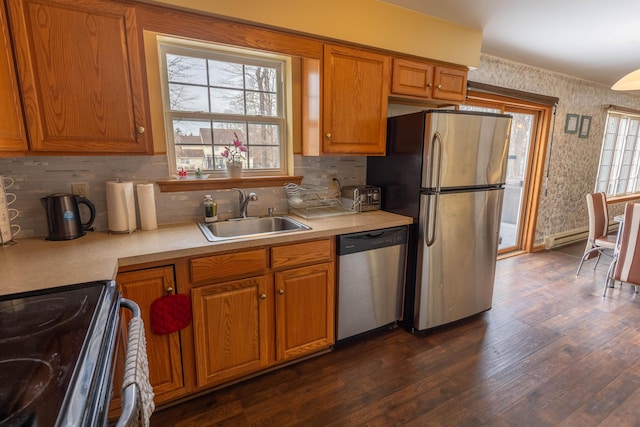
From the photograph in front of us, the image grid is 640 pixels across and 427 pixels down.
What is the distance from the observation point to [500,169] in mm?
2312

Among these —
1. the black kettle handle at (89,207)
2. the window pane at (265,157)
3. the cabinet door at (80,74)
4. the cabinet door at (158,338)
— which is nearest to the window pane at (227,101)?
the window pane at (265,157)

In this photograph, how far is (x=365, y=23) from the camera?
6.72 ft

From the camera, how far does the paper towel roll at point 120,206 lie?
1684 millimetres

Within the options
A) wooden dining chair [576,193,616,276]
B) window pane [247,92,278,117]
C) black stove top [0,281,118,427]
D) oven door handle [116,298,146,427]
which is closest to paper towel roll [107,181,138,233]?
black stove top [0,281,118,427]

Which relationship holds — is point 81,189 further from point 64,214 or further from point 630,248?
point 630,248

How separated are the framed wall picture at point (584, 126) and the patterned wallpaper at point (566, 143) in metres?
0.06

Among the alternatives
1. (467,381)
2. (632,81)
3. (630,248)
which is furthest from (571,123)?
(467,381)

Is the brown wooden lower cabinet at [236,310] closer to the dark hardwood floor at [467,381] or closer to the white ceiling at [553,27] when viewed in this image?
the dark hardwood floor at [467,381]

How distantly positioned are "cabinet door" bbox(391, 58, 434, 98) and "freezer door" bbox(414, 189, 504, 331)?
85 cm

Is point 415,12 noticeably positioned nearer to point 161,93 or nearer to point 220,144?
point 220,144

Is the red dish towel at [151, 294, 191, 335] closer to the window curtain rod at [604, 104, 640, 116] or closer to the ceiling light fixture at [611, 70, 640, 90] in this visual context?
the ceiling light fixture at [611, 70, 640, 90]

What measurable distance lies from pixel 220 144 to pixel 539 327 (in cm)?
281

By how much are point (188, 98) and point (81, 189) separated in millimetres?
830

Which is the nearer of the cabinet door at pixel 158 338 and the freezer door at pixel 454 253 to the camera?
the cabinet door at pixel 158 338
